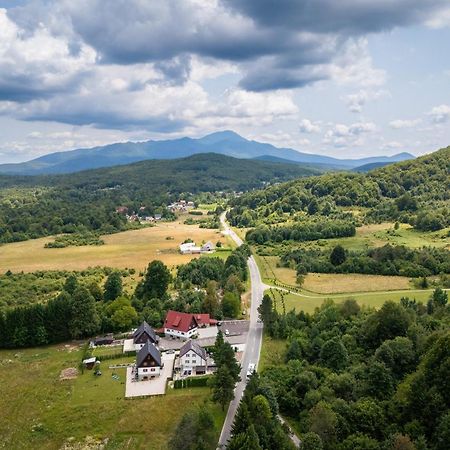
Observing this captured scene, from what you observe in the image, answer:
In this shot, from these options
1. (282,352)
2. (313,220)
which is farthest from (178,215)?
(282,352)

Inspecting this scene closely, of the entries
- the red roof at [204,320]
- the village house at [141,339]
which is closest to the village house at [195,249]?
the red roof at [204,320]

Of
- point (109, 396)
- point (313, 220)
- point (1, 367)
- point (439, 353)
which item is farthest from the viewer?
point (313, 220)

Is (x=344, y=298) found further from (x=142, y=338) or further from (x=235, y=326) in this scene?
(x=142, y=338)

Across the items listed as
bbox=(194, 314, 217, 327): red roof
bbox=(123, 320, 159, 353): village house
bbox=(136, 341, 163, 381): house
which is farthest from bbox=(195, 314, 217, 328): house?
bbox=(136, 341, 163, 381): house

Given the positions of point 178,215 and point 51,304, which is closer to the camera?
point 51,304

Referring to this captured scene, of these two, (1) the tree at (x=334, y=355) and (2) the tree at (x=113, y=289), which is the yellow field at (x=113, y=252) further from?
(1) the tree at (x=334, y=355)

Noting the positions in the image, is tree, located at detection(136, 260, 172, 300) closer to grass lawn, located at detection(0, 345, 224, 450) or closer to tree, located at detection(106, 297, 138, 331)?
tree, located at detection(106, 297, 138, 331)

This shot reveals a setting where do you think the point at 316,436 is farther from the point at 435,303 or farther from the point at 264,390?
the point at 435,303
